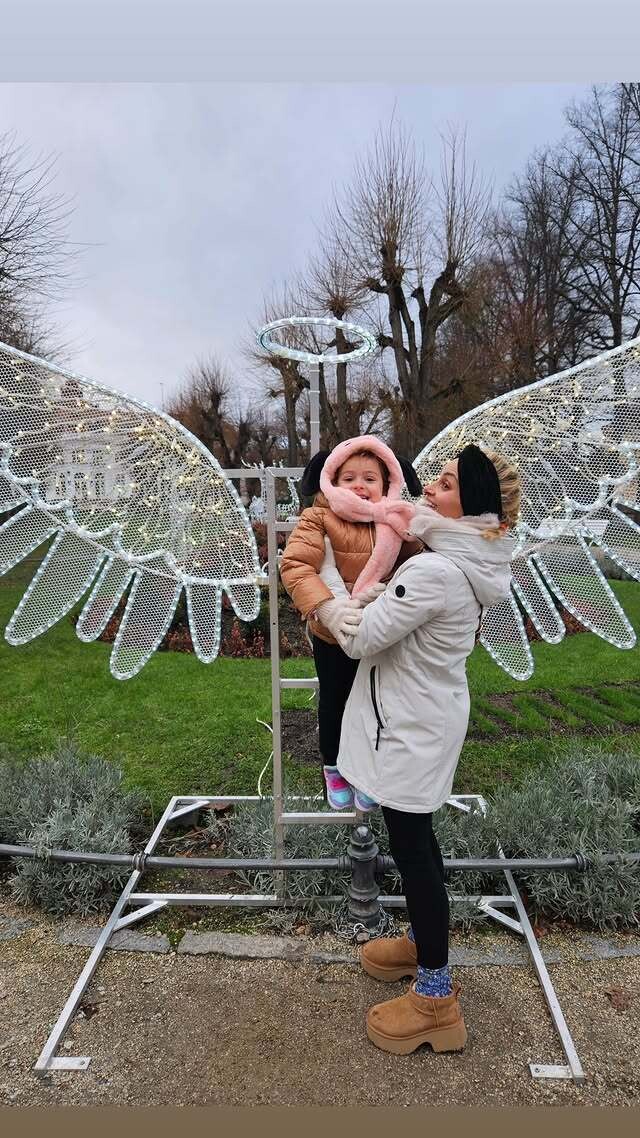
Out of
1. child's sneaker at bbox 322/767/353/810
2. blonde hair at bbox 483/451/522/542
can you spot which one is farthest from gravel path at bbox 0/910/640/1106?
blonde hair at bbox 483/451/522/542

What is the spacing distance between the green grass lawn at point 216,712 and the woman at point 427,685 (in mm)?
1639

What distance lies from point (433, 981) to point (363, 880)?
0.52 m

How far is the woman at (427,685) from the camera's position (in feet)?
5.15

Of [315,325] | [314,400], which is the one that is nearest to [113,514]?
[314,400]

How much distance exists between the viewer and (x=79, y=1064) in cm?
186

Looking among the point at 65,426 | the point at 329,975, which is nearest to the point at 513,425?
the point at 65,426

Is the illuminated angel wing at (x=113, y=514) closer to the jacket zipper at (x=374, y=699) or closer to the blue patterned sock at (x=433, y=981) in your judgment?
the jacket zipper at (x=374, y=699)

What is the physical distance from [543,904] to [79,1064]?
5.74 ft

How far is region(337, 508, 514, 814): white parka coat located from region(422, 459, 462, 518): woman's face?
4 cm

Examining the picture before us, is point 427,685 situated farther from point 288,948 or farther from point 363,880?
point 288,948

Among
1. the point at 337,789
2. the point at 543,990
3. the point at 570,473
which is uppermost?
the point at 570,473

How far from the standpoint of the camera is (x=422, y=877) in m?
1.76

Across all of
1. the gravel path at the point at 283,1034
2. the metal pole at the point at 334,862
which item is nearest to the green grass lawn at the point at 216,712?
the metal pole at the point at 334,862

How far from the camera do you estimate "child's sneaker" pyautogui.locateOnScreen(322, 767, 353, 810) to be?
210 cm
